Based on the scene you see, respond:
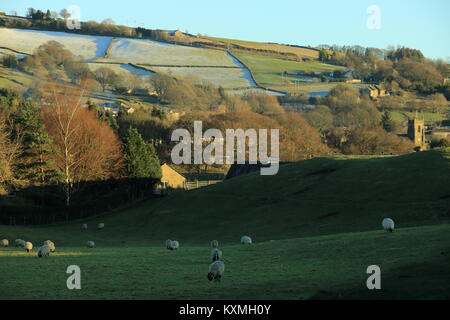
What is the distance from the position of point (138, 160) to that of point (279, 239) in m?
48.4

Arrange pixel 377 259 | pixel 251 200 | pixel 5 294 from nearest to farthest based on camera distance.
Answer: pixel 5 294
pixel 377 259
pixel 251 200

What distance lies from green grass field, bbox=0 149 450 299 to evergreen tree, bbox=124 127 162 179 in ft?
37.8

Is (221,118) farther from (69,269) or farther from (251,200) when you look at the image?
(69,269)

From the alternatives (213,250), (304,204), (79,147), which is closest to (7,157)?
(79,147)

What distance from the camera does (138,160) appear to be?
101750mm

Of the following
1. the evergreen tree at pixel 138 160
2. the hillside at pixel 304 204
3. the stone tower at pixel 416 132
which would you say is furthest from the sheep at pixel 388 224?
the stone tower at pixel 416 132

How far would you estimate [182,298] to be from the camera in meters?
27.3

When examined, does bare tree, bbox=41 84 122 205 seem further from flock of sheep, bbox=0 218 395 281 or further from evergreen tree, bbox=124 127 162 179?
flock of sheep, bbox=0 218 395 281

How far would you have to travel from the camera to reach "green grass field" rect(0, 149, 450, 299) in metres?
28.4

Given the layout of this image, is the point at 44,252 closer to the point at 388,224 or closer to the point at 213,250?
the point at 213,250

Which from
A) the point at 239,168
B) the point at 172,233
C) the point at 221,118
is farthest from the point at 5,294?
the point at 221,118

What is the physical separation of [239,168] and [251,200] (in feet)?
115

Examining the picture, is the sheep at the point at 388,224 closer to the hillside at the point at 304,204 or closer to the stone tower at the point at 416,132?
the hillside at the point at 304,204

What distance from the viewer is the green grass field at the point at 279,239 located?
93.1ft
